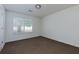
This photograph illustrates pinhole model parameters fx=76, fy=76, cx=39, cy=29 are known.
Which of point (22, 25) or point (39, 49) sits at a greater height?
point (22, 25)

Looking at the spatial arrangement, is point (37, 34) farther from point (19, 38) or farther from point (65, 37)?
point (65, 37)

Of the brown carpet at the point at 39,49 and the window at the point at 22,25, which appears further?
the window at the point at 22,25

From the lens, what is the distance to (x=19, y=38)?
5.61 m

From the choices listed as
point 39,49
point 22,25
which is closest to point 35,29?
point 22,25

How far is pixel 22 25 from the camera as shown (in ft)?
19.6

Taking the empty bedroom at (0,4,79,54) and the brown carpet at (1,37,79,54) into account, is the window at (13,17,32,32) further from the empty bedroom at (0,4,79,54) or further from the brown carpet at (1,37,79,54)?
the brown carpet at (1,37,79,54)

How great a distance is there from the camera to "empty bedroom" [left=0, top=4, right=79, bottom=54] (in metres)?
3.29

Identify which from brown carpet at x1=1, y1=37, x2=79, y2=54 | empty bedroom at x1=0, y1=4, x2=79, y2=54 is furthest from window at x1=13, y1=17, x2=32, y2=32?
brown carpet at x1=1, y1=37, x2=79, y2=54

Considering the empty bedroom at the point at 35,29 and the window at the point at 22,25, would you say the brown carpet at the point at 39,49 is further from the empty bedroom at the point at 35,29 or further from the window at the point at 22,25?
the window at the point at 22,25

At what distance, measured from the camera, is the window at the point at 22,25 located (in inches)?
210

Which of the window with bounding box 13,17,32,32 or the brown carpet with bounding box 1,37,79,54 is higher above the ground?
the window with bounding box 13,17,32,32

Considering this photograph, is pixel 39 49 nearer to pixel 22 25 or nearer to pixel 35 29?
pixel 22 25

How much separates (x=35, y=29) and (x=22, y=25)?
1617 millimetres

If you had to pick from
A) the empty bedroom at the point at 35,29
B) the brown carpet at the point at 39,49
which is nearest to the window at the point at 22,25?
the empty bedroom at the point at 35,29
